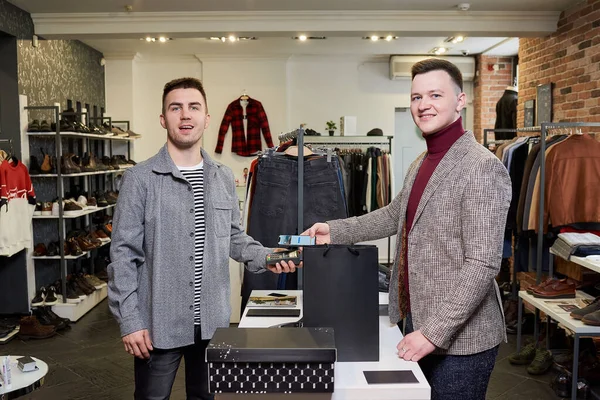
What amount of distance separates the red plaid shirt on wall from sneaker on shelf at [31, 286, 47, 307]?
10.6ft

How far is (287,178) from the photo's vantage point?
326 cm

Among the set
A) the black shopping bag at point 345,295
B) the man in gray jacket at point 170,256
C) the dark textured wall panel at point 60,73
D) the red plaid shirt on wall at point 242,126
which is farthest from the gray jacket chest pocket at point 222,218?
the red plaid shirt on wall at point 242,126

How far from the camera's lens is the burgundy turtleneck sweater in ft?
5.58

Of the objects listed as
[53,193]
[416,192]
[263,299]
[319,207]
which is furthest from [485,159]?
[53,193]

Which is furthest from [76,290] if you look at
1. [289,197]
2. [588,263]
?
[588,263]

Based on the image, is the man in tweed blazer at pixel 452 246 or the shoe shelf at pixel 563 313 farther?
the shoe shelf at pixel 563 313

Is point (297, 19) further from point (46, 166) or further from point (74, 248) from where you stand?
point (74, 248)

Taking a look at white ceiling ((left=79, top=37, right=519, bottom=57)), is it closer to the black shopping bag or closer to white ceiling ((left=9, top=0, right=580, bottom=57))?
white ceiling ((left=9, top=0, right=580, bottom=57))

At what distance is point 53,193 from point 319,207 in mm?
3528

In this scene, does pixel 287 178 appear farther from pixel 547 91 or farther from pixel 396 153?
pixel 396 153

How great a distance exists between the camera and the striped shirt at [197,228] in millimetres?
1970

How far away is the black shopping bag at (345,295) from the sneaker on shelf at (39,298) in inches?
163

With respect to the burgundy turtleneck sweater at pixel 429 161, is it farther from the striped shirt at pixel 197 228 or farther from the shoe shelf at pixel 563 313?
the shoe shelf at pixel 563 313

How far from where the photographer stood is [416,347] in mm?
1564
